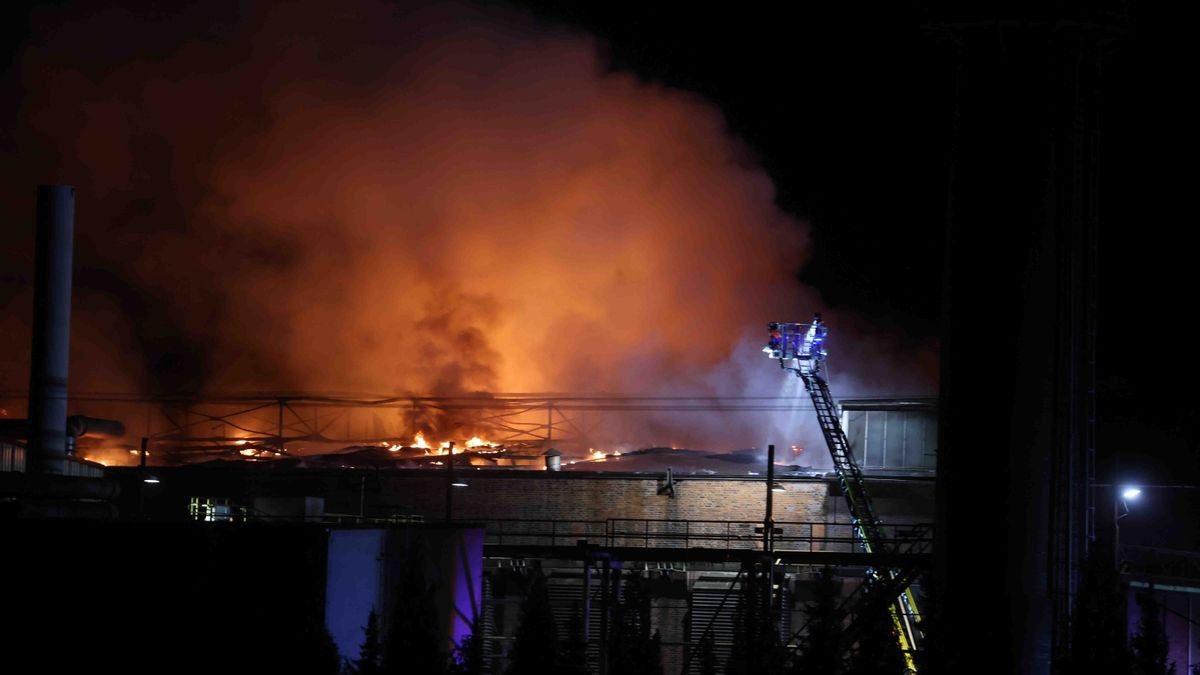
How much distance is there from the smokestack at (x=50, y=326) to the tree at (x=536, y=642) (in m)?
18.6

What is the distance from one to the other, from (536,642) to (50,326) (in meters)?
19.7

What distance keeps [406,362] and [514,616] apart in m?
18.3

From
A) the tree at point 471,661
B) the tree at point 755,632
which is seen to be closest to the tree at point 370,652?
the tree at point 471,661

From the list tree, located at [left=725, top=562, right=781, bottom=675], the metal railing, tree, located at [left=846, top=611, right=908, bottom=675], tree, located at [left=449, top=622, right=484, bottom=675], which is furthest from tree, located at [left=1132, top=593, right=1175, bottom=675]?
the metal railing

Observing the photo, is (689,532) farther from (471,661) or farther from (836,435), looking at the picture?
(471,661)

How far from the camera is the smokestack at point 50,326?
109 feet

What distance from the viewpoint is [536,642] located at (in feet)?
61.2

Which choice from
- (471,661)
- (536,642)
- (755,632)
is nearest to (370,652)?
(471,661)

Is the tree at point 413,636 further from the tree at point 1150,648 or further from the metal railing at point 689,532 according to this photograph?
the metal railing at point 689,532

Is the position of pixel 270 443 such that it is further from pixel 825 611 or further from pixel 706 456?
pixel 825 611

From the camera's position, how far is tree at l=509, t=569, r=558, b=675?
18531mm

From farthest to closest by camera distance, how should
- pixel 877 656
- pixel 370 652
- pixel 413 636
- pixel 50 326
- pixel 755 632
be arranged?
pixel 50 326
pixel 755 632
pixel 413 636
pixel 370 652
pixel 877 656

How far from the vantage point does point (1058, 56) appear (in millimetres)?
20250

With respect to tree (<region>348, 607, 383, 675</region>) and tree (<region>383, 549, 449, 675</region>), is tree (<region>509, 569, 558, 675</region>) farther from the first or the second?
tree (<region>348, 607, 383, 675</region>)
